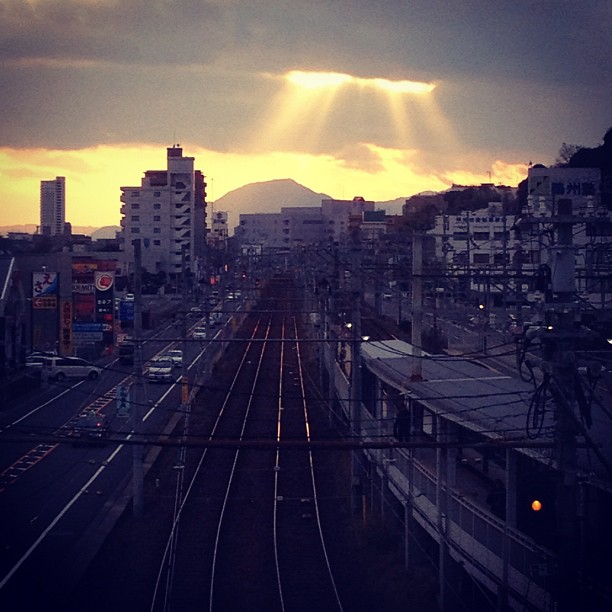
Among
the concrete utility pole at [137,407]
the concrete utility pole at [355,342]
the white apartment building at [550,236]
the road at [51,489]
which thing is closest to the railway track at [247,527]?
the concrete utility pole at [137,407]

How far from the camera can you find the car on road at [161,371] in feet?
38.4

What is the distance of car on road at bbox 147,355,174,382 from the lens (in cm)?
1170

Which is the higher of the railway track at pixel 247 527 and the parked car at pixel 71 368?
the parked car at pixel 71 368

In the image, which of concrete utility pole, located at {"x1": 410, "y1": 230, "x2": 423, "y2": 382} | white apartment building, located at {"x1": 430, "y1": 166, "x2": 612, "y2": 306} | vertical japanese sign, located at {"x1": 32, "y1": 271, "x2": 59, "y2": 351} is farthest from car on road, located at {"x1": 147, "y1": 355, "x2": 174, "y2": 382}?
concrete utility pole, located at {"x1": 410, "y1": 230, "x2": 423, "y2": 382}

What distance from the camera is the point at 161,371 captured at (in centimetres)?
1216

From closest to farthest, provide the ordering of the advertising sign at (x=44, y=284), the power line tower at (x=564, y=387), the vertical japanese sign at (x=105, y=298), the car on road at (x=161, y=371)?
the power line tower at (x=564, y=387), the car on road at (x=161, y=371), the advertising sign at (x=44, y=284), the vertical japanese sign at (x=105, y=298)

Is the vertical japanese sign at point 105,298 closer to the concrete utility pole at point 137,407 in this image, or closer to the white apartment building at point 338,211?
the concrete utility pole at point 137,407

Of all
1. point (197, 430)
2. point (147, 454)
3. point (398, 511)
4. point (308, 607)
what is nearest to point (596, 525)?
point (308, 607)

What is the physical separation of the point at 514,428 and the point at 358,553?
1.90 m

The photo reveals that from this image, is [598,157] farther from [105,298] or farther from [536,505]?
[536,505]

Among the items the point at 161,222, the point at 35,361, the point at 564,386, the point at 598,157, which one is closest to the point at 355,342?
the point at 564,386

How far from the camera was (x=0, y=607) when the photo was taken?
443 centimetres

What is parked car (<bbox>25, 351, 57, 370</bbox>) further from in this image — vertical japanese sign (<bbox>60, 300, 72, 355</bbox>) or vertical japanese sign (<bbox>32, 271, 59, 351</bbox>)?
vertical japanese sign (<bbox>60, 300, 72, 355</bbox>)

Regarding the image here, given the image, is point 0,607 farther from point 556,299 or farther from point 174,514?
point 556,299
